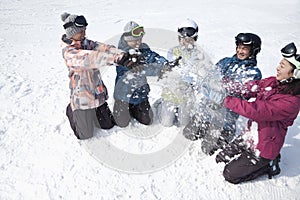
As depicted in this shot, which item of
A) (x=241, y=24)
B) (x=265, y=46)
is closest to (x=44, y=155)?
(x=265, y=46)

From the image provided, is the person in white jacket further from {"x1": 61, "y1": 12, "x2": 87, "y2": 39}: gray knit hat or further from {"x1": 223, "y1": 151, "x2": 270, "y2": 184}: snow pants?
{"x1": 61, "y1": 12, "x2": 87, "y2": 39}: gray knit hat

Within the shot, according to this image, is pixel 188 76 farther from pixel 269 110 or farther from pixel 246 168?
pixel 246 168

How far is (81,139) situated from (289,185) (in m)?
2.35

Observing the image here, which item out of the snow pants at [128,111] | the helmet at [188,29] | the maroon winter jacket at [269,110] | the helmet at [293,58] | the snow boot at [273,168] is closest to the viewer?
the helmet at [293,58]

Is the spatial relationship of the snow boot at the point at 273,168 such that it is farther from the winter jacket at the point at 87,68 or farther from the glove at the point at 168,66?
the winter jacket at the point at 87,68

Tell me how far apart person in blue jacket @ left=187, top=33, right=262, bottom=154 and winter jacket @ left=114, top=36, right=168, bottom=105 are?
74 cm

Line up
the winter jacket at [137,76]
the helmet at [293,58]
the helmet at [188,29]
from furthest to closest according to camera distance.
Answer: the winter jacket at [137,76] → the helmet at [188,29] → the helmet at [293,58]

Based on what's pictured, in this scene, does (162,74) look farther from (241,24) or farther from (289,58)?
(241,24)

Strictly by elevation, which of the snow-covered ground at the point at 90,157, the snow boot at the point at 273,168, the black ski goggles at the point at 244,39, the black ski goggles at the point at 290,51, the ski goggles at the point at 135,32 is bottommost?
the snow-covered ground at the point at 90,157

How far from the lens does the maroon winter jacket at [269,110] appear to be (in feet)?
7.04

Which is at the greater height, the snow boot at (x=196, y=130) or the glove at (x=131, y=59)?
the glove at (x=131, y=59)

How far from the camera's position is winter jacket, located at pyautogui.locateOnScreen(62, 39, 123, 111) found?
2.65 metres

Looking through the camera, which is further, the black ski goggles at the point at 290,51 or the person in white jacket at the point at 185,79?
the person in white jacket at the point at 185,79

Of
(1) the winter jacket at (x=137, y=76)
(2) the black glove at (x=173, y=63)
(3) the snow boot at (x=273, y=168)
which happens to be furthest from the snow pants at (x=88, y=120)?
(3) the snow boot at (x=273, y=168)
